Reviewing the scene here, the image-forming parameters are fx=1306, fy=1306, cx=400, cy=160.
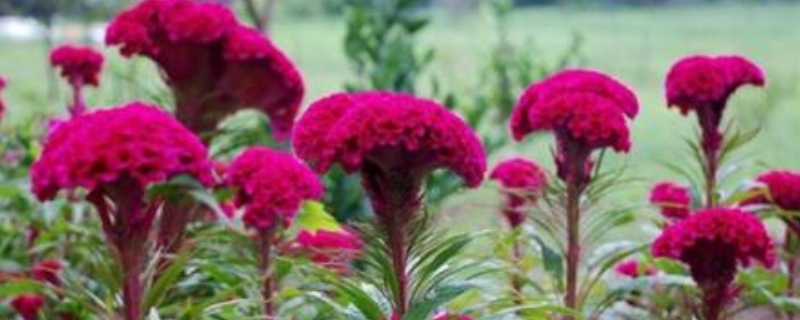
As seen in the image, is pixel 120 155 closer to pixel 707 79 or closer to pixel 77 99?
pixel 707 79

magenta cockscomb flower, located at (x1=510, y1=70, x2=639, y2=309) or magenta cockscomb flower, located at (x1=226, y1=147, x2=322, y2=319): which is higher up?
magenta cockscomb flower, located at (x1=510, y1=70, x2=639, y2=309)

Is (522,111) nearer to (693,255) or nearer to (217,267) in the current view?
(693,255)

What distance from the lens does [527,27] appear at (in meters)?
5.59

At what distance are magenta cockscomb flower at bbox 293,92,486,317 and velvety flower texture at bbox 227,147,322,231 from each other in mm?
108

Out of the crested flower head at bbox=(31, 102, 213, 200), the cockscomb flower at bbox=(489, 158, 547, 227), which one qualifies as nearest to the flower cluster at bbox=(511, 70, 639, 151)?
the cockscomb flower at bbox=(489, 158, 547, 227)

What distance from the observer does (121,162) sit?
0.97 metres

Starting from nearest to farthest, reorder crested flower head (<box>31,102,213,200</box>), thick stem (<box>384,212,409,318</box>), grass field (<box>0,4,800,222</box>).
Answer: crested flower head (<box>31,102,213,200</box>) < thick stem (<box>384,212,409,318</box>) < grass field (<box>0,4,800,222</box>)

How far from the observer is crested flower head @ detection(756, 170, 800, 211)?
1.58 metres

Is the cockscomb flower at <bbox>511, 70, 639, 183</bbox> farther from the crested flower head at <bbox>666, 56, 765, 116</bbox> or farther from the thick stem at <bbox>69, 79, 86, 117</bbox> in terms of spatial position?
the thick stem at <bbox>69, 79, 86, 117</bbox>

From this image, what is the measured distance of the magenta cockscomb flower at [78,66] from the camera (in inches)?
77.4

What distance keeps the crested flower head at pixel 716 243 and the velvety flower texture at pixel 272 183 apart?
0.36 metres

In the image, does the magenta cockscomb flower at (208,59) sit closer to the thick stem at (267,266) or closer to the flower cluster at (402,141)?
the thick stem at (267,266)

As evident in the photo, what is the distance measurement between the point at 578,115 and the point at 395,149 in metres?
0.32

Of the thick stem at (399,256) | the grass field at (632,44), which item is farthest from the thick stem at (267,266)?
the grass field at (632,44)
